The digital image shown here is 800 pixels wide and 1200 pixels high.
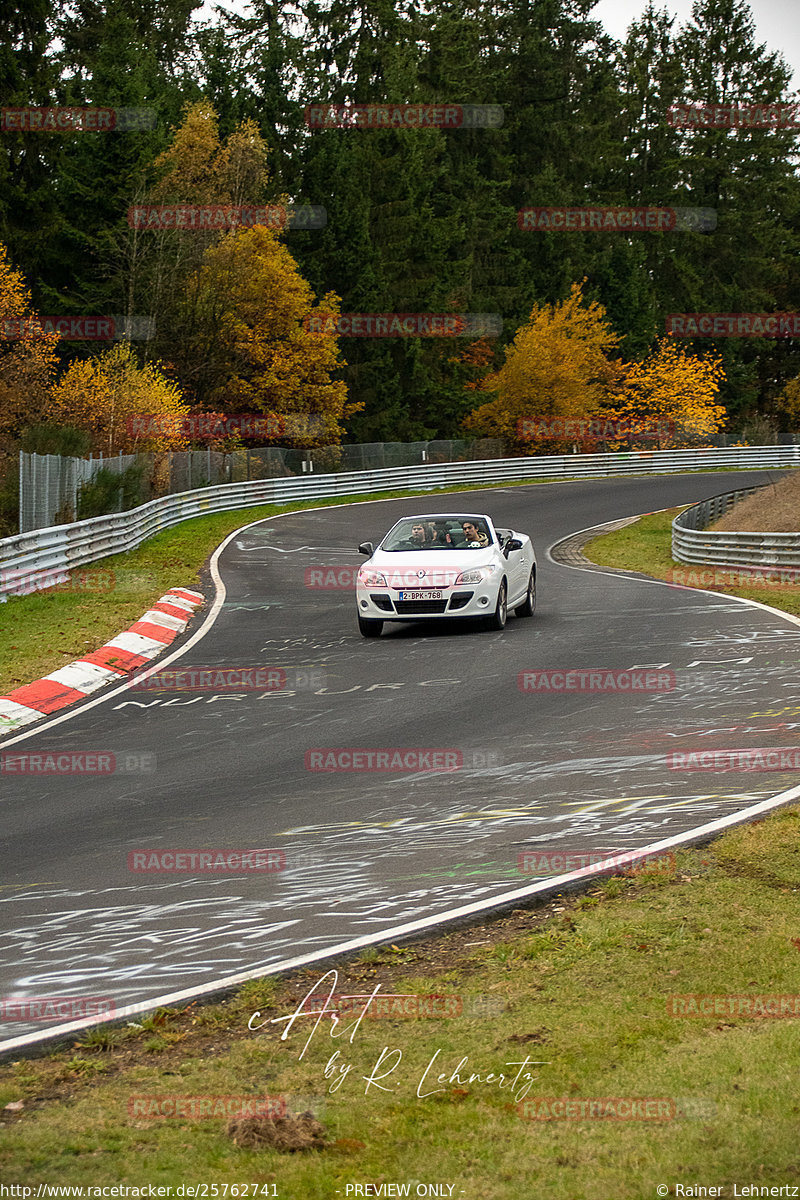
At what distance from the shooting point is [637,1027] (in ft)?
15.1

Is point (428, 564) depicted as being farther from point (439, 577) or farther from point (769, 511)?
point (769, 511)

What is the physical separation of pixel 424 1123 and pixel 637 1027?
1.03 m

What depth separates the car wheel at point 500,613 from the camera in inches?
657

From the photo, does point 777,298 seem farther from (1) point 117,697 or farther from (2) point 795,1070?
(2) point 795,1070

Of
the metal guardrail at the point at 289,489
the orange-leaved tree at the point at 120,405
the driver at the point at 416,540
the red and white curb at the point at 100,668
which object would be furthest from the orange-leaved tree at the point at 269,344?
the driver at the point at 416,540

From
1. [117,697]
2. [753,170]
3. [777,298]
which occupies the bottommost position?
[117,697]

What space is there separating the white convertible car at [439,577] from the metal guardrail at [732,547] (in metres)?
8.36

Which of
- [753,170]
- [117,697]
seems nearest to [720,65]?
[753,170]

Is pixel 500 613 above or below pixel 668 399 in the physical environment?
below

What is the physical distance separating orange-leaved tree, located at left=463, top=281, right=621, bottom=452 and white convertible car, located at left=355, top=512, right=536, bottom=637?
52152 mm

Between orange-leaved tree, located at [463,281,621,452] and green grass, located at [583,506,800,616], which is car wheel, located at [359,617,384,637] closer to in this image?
green grass, located at [583,506,800,616]

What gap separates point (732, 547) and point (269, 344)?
3572cm

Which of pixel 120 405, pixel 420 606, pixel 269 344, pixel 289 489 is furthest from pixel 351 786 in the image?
pixel 269 344

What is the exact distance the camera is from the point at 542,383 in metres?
70.7
